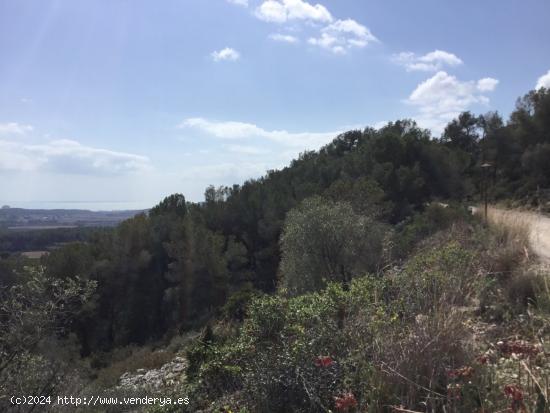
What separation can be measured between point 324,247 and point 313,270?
91cm

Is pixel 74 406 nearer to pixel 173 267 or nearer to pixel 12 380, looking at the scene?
pixel 12 380

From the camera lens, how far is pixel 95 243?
1453 inches

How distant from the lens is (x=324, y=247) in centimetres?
1475

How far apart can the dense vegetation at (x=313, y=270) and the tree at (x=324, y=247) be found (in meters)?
0.05

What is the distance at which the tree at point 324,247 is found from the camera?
14336mm

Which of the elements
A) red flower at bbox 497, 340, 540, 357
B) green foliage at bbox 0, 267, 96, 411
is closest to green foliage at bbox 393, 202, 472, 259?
green foliage at bbox 0, 267, 96, 411

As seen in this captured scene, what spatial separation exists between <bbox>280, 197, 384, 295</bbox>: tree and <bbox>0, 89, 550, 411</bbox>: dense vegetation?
49 mm

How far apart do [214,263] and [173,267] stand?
3.20m

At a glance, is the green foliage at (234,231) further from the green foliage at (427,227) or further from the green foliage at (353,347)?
the green foliage at (353,347)

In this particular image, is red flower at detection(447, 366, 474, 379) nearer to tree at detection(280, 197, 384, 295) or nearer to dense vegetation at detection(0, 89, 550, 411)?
dense vegetation at detection(0, 89, 550, 411)

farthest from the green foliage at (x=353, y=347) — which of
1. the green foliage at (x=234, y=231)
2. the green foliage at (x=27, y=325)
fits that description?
the green foliage at (x=234, y=231)

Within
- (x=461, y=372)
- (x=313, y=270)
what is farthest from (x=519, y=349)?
(x=313, y=270)

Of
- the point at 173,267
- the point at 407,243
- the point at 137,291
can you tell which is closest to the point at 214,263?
the point at 173,267

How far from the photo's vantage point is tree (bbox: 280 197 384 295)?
47.0 feet
